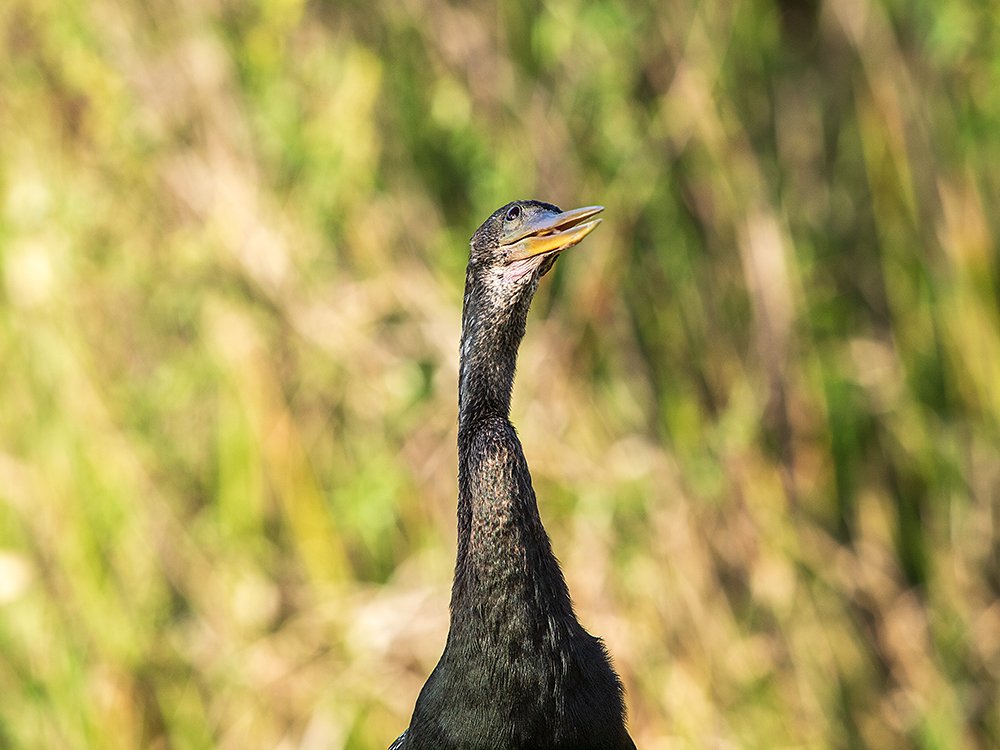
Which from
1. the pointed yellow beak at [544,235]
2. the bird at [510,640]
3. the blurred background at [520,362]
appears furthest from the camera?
the blurred background at [520,362]

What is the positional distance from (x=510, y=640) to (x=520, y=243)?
80 cm

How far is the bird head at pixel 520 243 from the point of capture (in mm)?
2100

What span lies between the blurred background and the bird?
157 cm

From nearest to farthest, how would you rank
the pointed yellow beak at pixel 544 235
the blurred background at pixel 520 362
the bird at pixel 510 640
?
1. the bird at pixel 510 640
2. the pointed yellow beak at pixel 544 235
3. the blurred background at pixel 520 362

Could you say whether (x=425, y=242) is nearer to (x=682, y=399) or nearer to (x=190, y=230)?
(x=190, y=230)

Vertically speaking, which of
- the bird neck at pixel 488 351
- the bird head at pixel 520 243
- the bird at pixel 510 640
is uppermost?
the bird head at pixel 520 243

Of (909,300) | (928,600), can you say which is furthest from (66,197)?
(928,600)

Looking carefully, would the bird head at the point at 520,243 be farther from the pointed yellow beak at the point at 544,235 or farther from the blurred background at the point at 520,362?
the blurred background at the point at 520,362

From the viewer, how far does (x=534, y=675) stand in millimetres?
1911

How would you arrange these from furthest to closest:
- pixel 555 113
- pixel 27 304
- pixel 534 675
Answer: pixel 27 304, pixel 555 113, pixel 534 675

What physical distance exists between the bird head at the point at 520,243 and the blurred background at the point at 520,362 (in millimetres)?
1454

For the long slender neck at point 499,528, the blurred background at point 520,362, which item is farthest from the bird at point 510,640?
the blurred background at point 520,362

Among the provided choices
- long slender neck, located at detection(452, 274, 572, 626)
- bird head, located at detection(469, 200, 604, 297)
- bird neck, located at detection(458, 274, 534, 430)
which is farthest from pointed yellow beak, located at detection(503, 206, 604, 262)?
long slender neck, located at detection(452, 274, 572, 626)

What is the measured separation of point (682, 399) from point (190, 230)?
75.6 inches
